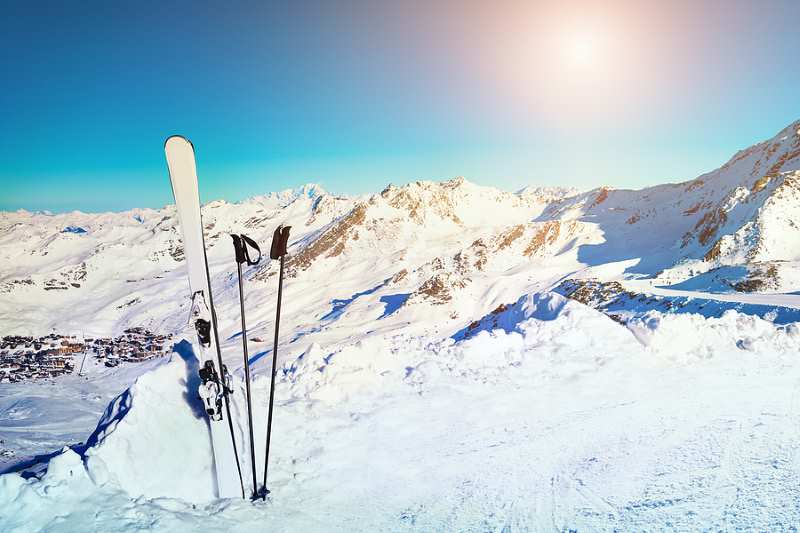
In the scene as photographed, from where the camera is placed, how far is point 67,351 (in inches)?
4124

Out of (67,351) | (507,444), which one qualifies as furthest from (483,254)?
(67,351)

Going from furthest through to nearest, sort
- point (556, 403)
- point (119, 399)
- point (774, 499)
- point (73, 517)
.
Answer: point (556, 403) → point (119, 399) → point (774, 499) → point (73, 517)

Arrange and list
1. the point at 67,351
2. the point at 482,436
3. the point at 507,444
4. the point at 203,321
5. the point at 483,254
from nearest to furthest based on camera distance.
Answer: the point at 203,321 < the point at 507,444 < the point at 482,436 < the point at 483,254 < the point at 67,351

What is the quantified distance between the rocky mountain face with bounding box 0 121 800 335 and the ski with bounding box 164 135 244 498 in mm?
45589

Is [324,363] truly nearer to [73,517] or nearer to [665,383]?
[73,517]

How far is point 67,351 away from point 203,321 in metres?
132

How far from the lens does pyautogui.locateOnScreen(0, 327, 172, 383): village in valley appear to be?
85.9 m

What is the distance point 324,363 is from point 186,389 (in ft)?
18.8

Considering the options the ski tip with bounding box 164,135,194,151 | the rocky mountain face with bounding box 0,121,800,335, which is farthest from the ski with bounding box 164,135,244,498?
the rocky mountain face with bounding box 0,121,800,335

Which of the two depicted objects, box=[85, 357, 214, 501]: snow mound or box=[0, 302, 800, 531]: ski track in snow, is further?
box=[85, 357, 214, 501]: snow mound

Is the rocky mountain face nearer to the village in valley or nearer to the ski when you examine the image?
the village in valley

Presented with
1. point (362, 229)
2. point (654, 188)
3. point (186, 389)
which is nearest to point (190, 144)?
point (186, 389)

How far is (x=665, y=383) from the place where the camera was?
11727 millimetres

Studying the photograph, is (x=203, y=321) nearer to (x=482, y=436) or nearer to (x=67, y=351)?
(x=482, y=436)
